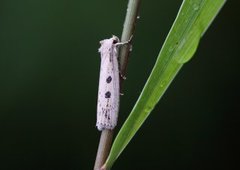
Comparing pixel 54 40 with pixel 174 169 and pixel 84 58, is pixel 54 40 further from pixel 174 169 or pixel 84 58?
pixel 174 169

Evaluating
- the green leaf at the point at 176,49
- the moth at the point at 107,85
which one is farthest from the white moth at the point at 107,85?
the green leaf at the point at 176,49

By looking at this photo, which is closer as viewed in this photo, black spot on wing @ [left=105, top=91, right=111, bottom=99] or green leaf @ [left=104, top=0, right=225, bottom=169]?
green leaf @ [left=104, top=0, right=225, bottom=169]

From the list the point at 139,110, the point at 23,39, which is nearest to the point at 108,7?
the point at 23,39

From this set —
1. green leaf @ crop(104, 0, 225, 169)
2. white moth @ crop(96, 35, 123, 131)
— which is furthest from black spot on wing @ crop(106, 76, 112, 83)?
green leaf @ crop(104, 0, 225, 169)

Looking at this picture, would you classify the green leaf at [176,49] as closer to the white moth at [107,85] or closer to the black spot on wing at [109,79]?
the white moth at [107,85]

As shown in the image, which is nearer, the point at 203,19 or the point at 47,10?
the point at 203,19

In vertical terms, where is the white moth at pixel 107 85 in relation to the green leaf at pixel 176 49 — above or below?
above

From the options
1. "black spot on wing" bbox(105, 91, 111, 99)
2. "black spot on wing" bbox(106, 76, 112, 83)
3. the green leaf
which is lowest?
the green leaf

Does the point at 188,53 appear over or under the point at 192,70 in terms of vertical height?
under

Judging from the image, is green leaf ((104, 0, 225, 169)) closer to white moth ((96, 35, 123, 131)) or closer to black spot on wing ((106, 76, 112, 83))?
white moth ((96, 35, 123, 131))
